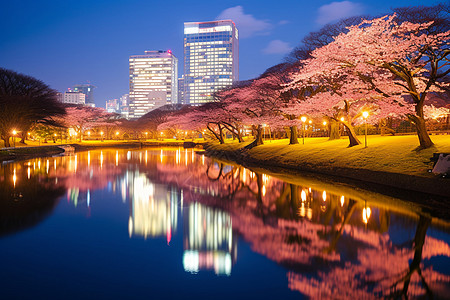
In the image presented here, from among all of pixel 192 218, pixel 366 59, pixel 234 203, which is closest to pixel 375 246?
pixel 192 218

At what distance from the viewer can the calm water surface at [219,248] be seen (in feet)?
17.8

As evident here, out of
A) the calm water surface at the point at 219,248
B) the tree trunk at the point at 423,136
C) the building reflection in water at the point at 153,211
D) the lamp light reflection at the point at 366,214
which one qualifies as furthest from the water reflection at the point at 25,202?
the tree trunk at the point at 423,136

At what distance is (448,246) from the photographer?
7.45 m

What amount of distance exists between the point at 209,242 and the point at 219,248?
46 centimetres

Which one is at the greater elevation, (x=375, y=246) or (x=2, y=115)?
(x=2, y=115)

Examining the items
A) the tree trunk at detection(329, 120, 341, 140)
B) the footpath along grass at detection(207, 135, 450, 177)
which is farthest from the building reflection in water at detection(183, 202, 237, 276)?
the tree trunk at detection(329, 120, 341, 140)

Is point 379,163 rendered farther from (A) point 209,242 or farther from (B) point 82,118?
(B) point 82,118

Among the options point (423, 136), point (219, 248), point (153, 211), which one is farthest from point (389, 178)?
point (219, 248)

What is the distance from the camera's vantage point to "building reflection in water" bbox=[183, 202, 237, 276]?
6.46 metres

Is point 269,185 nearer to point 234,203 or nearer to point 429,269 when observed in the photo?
point 234,203

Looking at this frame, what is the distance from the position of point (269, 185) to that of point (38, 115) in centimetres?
4664

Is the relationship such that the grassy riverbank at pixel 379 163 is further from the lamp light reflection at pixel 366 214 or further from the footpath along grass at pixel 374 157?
the lamp light reflection at pixel 366 214

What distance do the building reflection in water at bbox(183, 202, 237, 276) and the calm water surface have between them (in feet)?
0.08

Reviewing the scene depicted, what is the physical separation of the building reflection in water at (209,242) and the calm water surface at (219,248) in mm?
23
